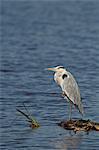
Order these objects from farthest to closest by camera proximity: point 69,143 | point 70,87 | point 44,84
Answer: point 44,84
point 70,87
point 69,143

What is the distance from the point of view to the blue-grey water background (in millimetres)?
12695

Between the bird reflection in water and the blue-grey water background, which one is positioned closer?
the bird reflection in water

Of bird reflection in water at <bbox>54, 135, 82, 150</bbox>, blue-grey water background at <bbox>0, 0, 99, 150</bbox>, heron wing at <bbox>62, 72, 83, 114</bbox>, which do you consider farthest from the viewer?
heron wing at <bbox>62, 72, 83, 114</bbox>

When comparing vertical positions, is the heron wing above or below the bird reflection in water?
above

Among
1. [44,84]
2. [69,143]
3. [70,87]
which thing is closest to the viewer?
[69,143]

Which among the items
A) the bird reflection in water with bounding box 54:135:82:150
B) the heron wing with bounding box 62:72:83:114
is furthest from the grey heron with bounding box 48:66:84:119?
the bird reflection in water with bounding box 54:135:82:150

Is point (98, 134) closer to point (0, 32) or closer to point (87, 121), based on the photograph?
point (87, 121)

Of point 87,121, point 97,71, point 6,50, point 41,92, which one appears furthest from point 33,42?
point 87,121

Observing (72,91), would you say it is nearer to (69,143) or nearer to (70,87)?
(70,87)

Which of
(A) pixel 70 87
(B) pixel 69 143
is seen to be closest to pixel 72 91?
(A) pixel 70 87

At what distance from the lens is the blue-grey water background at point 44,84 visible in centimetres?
1270

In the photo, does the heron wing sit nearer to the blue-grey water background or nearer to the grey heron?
the grey heron

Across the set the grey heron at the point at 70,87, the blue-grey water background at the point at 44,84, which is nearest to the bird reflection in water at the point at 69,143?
the blue-grey water background at the point at 44,84

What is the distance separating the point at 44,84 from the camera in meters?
18.9
